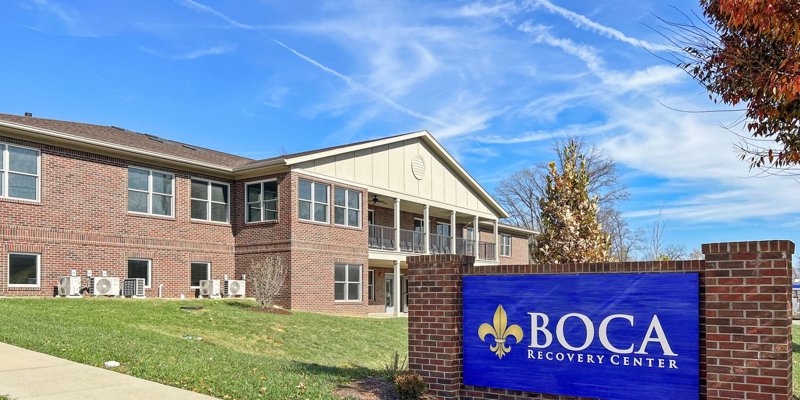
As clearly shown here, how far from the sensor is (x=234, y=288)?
2348 cm

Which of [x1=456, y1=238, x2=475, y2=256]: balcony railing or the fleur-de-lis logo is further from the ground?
[x1=456, y1=238, x2=475, y2=256]: balcony railing

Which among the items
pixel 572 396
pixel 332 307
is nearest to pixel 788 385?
pixel 572 396

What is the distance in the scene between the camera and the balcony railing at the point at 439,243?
33.0m

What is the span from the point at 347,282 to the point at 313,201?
3.68 meters

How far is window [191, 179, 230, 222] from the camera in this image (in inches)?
933

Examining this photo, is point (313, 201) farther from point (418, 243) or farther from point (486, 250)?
point (486, 250)

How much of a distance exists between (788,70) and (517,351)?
4.08 meters

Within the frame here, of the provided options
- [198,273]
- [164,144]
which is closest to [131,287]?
[198,273]

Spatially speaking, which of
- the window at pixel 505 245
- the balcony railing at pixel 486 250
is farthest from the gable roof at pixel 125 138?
the window at pixel 505 245

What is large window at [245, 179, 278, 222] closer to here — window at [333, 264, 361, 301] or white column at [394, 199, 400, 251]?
window at [333, 264, 361, 301]

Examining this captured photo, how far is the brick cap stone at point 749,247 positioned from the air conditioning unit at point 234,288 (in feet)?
63.0

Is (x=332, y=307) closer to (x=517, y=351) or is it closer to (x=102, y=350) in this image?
(x=102, y=350)

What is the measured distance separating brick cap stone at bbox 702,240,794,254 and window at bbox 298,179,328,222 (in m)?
18.6

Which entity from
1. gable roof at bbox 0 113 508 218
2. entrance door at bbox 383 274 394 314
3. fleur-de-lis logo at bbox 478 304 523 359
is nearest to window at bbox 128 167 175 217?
gable roof at bbox 0 113 508 218
